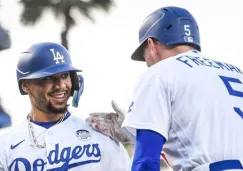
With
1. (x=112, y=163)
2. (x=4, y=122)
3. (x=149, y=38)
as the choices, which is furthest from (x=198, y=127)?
(x=4, y=122)

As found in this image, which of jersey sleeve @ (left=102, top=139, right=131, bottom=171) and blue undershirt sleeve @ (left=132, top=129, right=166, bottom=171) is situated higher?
blue undershirt sleeve @ (left=132, top=129, right=166, bottom=171)

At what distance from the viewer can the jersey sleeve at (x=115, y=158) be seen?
203 inches

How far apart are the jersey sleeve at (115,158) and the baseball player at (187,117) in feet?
3.87

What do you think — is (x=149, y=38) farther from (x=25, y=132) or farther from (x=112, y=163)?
(x=25, y=132)

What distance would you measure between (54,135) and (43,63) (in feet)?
2.21

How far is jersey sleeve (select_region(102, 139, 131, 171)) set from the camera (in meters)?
5.16

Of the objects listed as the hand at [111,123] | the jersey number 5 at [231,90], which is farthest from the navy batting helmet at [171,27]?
the hand at [111,123]

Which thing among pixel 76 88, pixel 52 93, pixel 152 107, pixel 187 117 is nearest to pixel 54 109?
pixel 52 93

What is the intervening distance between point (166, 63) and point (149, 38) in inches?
15.4

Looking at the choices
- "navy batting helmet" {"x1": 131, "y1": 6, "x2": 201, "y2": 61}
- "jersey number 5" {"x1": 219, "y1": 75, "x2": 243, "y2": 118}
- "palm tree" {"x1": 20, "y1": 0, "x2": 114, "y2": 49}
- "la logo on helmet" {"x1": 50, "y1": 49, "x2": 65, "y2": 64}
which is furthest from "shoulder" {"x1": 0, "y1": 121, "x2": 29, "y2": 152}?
"palm tree" {"x1": 20, "y1": 0, "x2": 114, "y2": 49}

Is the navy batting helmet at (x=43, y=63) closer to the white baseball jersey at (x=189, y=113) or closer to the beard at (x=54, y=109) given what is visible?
the beard at (x=54, y=109)

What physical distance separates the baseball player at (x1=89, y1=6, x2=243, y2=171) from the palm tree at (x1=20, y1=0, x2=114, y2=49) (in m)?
22.0

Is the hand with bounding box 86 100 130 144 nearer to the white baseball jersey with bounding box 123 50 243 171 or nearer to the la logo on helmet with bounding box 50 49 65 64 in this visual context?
the la logo on helmet with bounding box 50 49 65 64

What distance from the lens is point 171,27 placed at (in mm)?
4379
